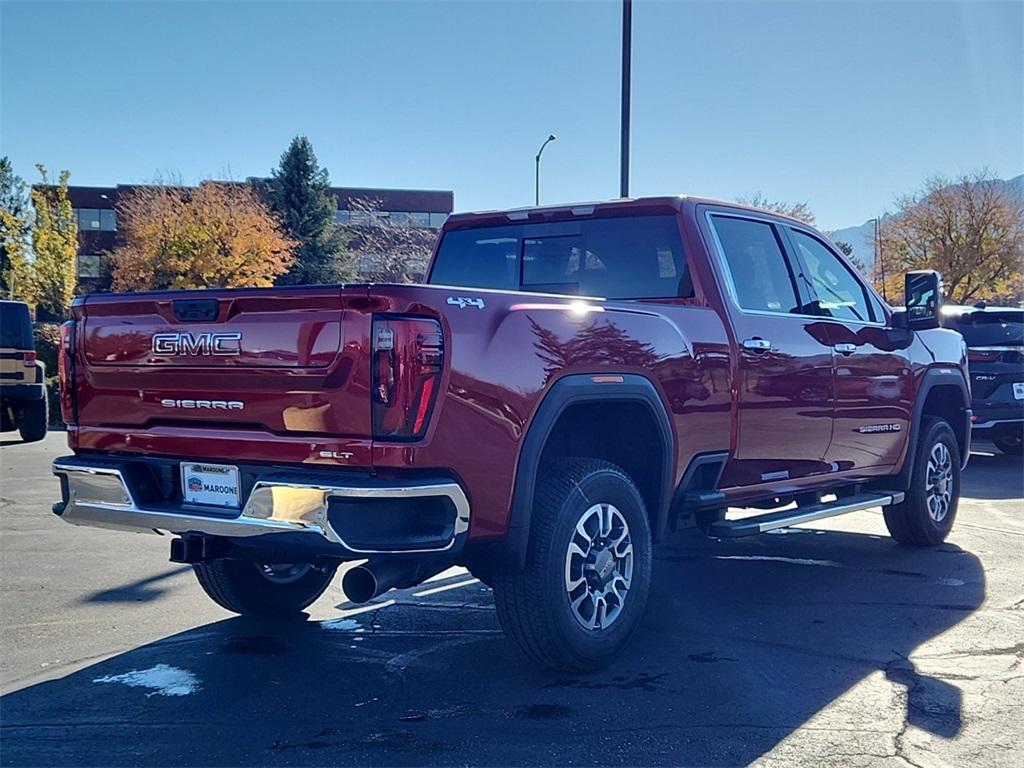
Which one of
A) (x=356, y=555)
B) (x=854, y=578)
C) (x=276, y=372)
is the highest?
(x=276, y=372)

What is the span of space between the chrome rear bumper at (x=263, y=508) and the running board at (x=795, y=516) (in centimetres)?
195

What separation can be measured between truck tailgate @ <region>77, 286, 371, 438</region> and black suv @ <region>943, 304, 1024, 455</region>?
9.58 meters

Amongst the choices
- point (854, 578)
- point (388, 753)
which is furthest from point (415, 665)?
point (854, 578)

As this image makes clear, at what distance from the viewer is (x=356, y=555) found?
11.9ft

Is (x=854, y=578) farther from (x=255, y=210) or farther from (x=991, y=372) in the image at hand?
(x=255, y=210)

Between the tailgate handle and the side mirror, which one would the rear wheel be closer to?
the side mirror

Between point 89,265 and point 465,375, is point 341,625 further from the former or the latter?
point 89,265

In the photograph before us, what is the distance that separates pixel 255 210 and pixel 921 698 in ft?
129

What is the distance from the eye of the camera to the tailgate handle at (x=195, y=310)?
4.02 meters

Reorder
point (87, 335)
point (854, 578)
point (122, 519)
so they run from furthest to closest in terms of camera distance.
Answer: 1. point (854, 578)
2. point (87, 335)
3. point (122, 519)

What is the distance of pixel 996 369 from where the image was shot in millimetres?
11922

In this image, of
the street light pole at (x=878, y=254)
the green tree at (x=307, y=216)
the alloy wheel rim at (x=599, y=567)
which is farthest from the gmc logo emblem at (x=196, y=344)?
the green tree at (x=307, y=216)

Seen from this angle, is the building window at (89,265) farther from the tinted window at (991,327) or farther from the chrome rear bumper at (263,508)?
the chrome rear bumper at (263,508)

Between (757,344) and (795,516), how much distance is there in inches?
40.6
